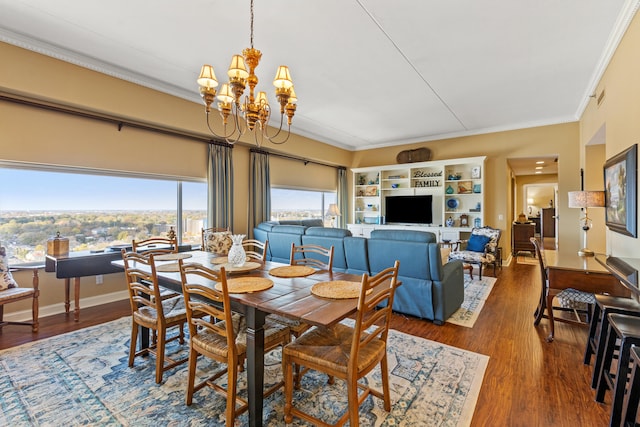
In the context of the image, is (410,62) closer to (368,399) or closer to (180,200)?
(368,399)

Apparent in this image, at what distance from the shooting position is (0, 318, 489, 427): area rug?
6.00 ft

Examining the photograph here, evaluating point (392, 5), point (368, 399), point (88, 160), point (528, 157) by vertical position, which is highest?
point (392, 5)

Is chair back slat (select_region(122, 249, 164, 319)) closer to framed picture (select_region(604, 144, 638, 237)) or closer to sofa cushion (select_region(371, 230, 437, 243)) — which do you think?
sofa cushion (select_region(371, 230, 437, 243))

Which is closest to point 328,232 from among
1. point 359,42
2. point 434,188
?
point 359,42

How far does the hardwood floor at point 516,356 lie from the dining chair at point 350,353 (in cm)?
81

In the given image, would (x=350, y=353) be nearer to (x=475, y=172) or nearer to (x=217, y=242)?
(x=217, y=242)

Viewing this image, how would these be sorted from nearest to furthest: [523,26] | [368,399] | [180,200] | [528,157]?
[368,399], [523,26], [180,200], [528,157]

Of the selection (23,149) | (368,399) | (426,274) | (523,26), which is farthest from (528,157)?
(23,149)

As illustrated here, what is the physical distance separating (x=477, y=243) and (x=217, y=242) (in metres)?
4.88

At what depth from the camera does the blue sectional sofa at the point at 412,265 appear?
3238mm

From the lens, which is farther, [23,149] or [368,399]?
[23,149]

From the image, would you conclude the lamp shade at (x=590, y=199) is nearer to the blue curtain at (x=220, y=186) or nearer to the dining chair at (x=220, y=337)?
the dining chair at (x=220, y=337)

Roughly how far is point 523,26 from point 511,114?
317 cm

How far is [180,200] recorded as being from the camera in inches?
192
